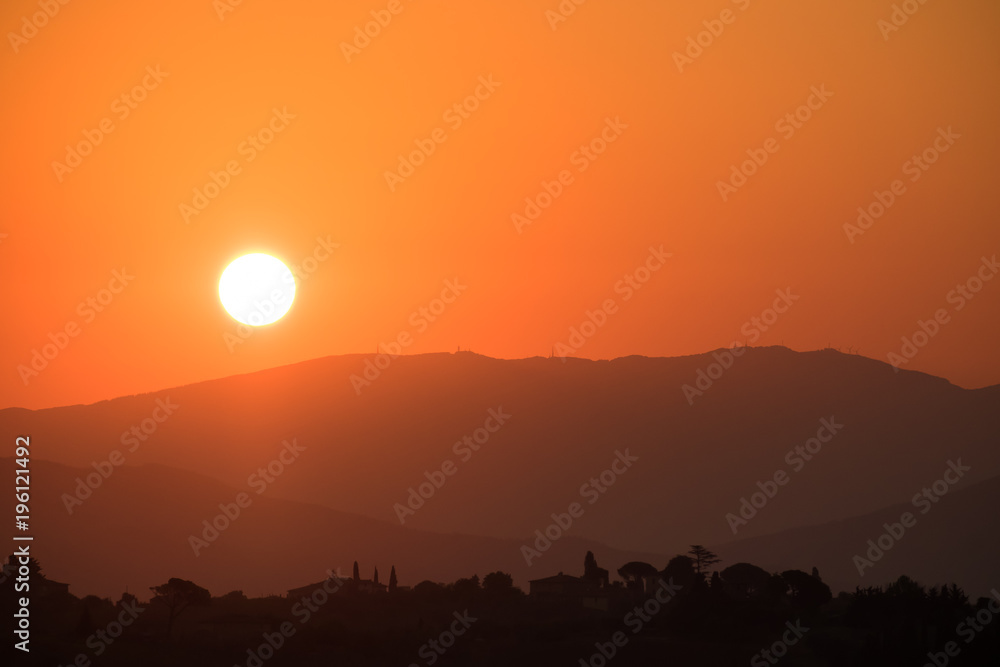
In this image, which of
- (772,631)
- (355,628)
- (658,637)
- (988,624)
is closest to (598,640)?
(658,637)

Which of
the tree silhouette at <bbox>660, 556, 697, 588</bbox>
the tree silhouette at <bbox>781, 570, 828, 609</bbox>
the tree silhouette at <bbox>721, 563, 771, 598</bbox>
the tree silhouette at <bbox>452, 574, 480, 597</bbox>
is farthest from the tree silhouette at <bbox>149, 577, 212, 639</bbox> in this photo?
the tree silhouette at <bbox>781, 570, 828, 609</bbox>

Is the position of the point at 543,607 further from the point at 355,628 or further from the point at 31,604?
the point at 31,604

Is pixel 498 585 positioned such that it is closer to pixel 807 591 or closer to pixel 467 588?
pixel 467 588

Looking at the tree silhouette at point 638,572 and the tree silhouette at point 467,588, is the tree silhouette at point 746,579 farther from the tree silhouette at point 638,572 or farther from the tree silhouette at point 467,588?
the tree silhouette at point 467,588

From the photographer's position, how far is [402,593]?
93750mm

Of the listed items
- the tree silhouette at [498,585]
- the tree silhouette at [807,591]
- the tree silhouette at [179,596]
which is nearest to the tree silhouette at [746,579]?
the tree silhouette at [807,591]

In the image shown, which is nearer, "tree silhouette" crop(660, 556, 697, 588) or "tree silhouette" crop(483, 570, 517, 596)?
"tree silhouette" crop(660, 556, 697, 588)

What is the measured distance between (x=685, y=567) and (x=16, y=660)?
50.2 meters

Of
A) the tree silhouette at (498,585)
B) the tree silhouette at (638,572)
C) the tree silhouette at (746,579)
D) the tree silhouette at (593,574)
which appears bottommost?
the tree silhouette at (746,579)

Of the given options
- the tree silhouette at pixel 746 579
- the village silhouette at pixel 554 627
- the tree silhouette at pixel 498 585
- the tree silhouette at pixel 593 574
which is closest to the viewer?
the village silhouette at pixel 554 627

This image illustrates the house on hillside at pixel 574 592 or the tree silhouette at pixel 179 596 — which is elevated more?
the tree silhouette at pixel 179 596

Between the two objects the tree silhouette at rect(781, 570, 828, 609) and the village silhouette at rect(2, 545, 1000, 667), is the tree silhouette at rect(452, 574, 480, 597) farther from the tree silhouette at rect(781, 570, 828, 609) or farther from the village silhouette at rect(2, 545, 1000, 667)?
the tree silhouette at rect(781, 570, 828, 609)

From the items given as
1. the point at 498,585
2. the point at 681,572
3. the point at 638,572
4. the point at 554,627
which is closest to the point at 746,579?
the point at 681,572

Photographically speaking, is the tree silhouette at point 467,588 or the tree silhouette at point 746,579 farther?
the tree silhouette at point 467,588
